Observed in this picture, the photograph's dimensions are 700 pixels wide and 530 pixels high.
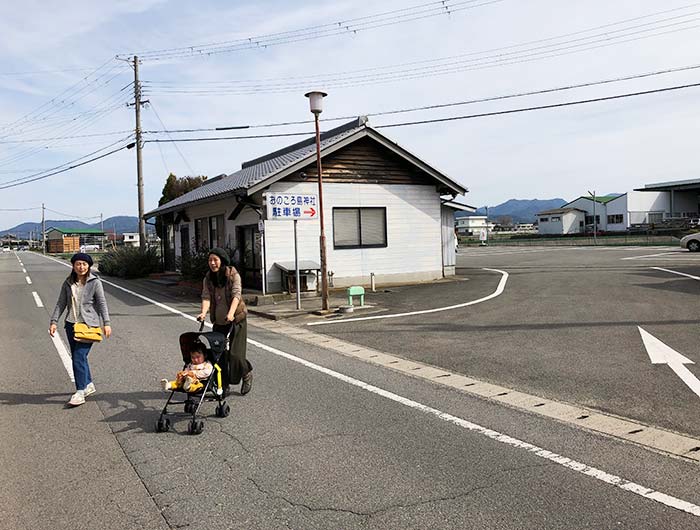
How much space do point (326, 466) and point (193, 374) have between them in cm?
177

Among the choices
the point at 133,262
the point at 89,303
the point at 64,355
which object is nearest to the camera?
the point at 89,303

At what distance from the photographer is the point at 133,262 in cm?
2766

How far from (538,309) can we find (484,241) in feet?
169

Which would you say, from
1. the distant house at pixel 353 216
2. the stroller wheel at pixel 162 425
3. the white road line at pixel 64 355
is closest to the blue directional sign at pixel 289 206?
the distant house at pixel 353 216

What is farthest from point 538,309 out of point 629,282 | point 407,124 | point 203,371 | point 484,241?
point 484,241

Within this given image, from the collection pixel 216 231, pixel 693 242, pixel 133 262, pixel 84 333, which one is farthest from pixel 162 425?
pixel 693 242

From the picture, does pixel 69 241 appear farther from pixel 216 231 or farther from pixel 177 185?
pixel 216 231

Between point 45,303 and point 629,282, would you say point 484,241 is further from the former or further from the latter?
point 45,303

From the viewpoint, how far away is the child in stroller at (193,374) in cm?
549

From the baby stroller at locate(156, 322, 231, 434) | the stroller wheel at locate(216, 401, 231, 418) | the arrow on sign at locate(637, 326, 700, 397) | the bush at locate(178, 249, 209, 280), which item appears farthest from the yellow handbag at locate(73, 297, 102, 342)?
the bush at locate(178, 249, 209, 280)

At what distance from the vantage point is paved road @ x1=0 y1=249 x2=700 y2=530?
367cm

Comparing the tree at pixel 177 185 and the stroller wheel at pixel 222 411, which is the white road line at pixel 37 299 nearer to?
the stroller wheel at pixel 222 411

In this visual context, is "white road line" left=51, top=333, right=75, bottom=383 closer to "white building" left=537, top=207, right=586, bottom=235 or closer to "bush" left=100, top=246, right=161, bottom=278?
"bush" left=100, top=246, right=161, bottom=278

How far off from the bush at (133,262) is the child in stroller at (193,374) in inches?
928
